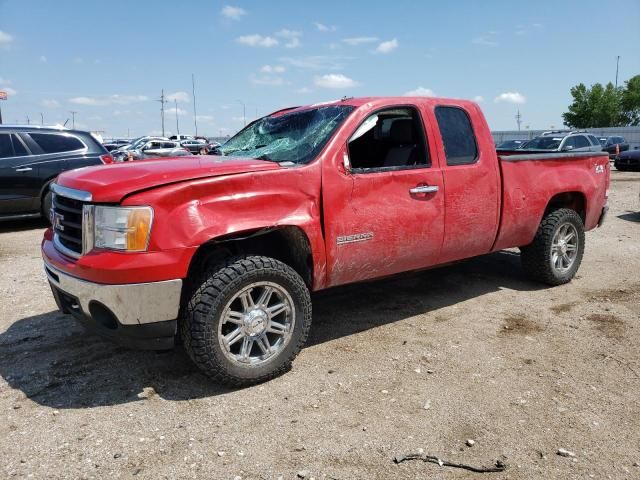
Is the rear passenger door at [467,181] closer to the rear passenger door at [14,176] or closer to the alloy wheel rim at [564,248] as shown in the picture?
the alloy wheel rim at [564,248]

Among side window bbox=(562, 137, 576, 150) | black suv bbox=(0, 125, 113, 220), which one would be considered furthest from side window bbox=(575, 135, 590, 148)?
black suv bbox=(0, 125, 113, 220)

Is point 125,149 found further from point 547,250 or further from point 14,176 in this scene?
point 547,250

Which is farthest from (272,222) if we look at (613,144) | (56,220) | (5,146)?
(613,144)

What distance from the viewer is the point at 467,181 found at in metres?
4.34

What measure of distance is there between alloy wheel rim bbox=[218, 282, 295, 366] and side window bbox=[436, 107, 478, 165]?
190cm

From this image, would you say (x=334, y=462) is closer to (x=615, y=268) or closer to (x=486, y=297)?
(x=486, y=297)

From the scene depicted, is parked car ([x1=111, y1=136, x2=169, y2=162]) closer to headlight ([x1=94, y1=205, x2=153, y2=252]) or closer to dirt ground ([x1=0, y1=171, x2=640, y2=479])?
dirt ground ([x1=0, y1=171, x2=640, y2=479])

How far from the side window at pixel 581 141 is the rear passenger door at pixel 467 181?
49.5 feet

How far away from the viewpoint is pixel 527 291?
534 cm

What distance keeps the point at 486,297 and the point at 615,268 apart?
216 centimetres

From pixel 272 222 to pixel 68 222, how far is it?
4.31 ft

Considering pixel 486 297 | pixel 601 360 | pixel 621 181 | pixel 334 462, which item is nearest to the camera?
pixel 334 462

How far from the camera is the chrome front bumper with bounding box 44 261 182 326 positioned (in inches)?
115

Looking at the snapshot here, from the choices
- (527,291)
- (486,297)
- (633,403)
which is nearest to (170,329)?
(633,403)
